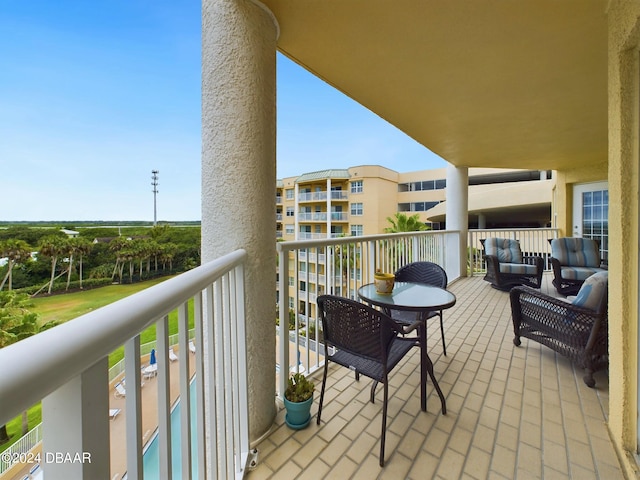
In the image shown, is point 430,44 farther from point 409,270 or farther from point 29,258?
point 29,258

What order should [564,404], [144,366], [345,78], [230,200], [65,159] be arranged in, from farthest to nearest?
[345,78] → [65,159] → [564,404] → [230,200] → [144,366]

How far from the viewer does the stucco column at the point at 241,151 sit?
168 cm

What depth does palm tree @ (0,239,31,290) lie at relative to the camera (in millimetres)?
1197

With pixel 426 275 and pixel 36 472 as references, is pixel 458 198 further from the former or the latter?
pixel 36 472

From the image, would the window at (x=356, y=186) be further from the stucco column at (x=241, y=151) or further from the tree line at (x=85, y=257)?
the tree line at (x=85, y=257)

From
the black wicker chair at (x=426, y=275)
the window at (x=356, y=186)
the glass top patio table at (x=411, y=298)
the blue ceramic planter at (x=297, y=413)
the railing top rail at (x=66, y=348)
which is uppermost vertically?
the window at (x=356, y=186)

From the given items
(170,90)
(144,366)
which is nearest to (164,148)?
(170,90)

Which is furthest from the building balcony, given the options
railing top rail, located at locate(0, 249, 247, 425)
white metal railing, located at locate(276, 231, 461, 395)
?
railing top rail, located at locate(0, 249, 247, 425)

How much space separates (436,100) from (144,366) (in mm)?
3595

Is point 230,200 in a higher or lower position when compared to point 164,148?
lower

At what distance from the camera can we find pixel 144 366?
0.75m

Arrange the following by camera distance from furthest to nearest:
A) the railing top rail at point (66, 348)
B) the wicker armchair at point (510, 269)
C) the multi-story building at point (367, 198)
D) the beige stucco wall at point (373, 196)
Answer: the beige stucco wall at point (373, 196) < the multi-story building at point (367, 198) < the wicker armchair at point (510, 269) < the railing top rail at point (66, 348)

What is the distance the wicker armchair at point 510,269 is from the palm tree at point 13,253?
6168 mm

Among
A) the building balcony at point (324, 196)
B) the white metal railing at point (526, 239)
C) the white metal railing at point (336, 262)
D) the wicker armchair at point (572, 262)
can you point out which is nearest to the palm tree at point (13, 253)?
the white metal railing at point (336, 262)
